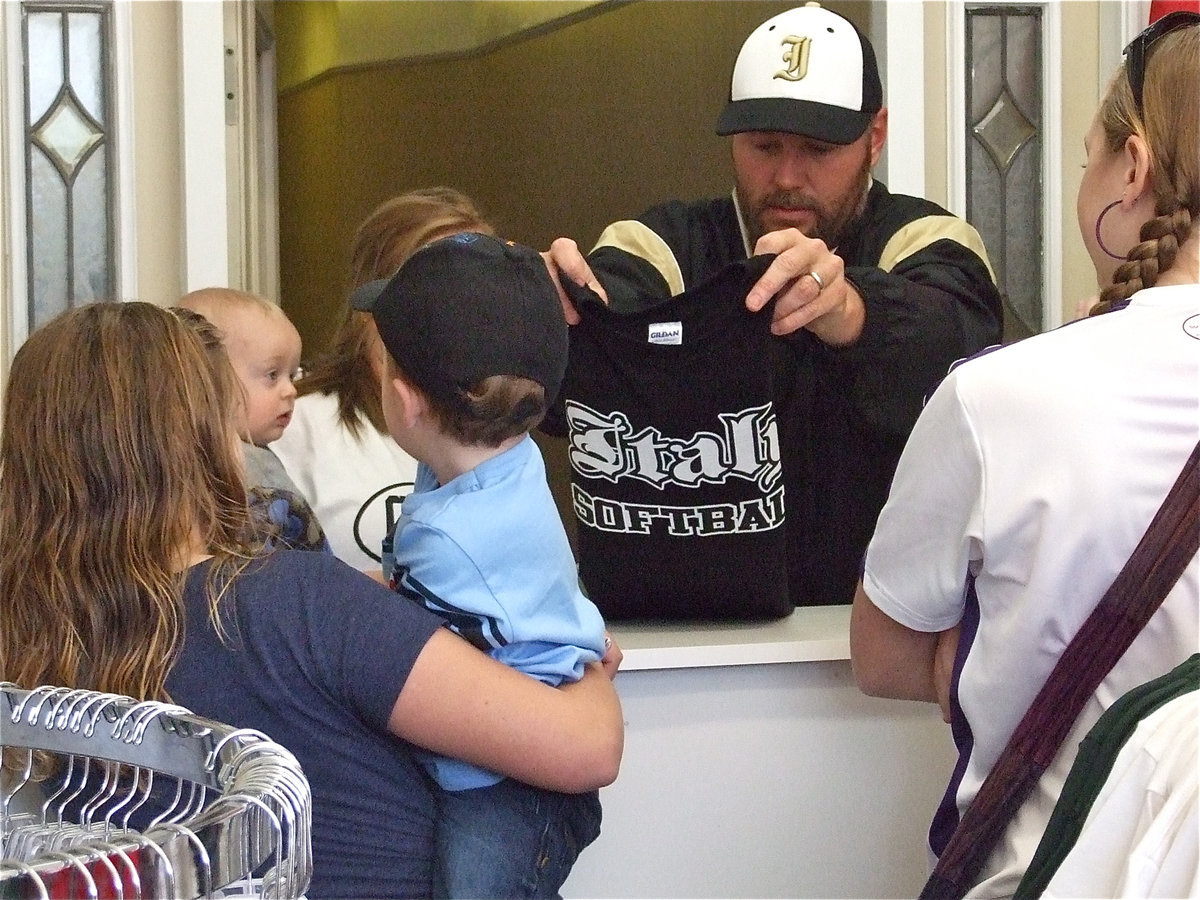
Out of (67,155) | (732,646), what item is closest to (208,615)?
(732,646)

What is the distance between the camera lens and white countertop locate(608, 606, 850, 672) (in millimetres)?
Result: 1426

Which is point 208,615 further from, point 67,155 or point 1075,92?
point 1075,92

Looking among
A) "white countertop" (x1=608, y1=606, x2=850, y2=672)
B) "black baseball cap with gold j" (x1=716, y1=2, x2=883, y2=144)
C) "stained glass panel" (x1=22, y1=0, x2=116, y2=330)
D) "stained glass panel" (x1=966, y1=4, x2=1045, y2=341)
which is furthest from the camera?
"stained glass panel" (x1=966, y1=4, x2=1045, y2=341)

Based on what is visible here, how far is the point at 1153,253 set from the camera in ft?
3.39

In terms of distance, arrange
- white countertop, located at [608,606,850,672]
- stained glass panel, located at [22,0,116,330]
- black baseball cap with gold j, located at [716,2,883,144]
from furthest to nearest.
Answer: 1. stained glass panel, located at [22,0,116,330]
2. black baseball cap with gold j, located at [716,2,883,144]
3. white countertop, located at [608,606,850,672]

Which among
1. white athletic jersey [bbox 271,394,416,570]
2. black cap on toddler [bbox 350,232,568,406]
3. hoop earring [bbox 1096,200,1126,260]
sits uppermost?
hoop earring [bbox 1096,200,1126,260]

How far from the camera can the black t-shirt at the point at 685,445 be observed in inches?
58.1

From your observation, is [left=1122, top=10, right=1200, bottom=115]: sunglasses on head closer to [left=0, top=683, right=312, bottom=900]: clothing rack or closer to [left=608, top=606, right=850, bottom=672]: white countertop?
[left=608, top=606, right=850, bottom=672]: white countertop

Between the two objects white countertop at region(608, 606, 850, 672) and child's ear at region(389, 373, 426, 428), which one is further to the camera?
white countertop at region(608, 606, 850, 672)

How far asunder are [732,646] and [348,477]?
0.57 m

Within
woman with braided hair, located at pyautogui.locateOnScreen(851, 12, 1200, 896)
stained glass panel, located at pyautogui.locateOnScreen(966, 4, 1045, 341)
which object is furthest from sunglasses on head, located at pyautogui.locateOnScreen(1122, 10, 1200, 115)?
stained glass panel, located at pyautogui.locateOnScreen(966, 4, 1045, 341)

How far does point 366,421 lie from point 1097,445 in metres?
1.01

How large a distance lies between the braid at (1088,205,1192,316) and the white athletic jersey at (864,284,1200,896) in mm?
30

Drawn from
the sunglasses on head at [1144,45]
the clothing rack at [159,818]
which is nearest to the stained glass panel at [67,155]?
the clothing rack at [159,818]
